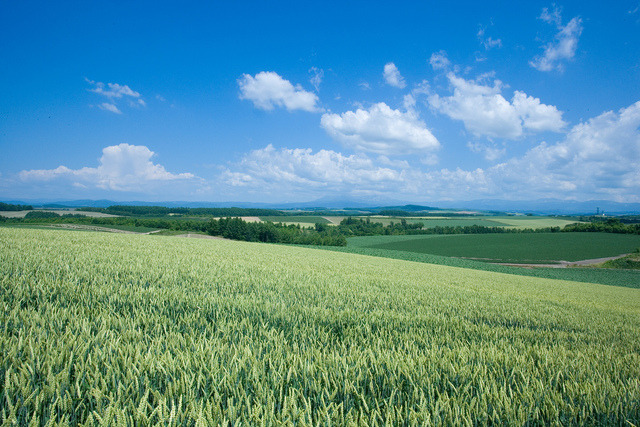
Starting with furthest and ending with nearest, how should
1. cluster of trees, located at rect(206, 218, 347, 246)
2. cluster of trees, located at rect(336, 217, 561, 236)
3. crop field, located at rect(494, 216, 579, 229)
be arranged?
1. crop field, located at rect(494, 216, 579, 229)
2. cluster of trees, located at rect(336, 217, 561, 236)
3. cluster of trees, located at rect(206, 218, 347, 246)

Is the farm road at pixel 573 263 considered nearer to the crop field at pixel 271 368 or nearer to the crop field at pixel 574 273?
the crop field at pixel 574 273

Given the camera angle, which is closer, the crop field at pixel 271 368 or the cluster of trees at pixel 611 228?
the crop field at pixel 271 368

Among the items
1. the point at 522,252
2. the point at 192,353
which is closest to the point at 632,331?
→ the point at 192,353

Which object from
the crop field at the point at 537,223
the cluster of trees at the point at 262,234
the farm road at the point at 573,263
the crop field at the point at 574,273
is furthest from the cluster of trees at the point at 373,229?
the crop field at the point at 574,273

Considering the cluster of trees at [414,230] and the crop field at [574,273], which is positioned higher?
the cluster of trees at [414,230]

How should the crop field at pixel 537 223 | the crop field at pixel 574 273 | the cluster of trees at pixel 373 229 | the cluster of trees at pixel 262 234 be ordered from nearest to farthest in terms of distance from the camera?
the crop field at pixel 574 273 < the cluster of trees at pixel 262 234 < the cluster of trees at pixel 373 229 < the crop field at pixel 537 223

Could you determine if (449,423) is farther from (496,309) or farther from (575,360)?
(496,309)

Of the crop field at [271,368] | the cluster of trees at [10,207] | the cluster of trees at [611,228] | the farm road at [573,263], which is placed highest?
the cluster of trees at [10,207]

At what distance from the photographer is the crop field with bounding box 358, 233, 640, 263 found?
56.8 meters

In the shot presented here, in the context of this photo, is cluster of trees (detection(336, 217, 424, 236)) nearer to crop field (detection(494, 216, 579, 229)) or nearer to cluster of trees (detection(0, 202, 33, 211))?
crop field (detection(494, 216, 579, 229))

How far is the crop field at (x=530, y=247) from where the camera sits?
56.8 metres

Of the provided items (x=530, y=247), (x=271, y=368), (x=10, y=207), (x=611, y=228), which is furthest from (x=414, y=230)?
(x=10, y=207)

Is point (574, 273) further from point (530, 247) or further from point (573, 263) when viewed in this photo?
point (530, 247)

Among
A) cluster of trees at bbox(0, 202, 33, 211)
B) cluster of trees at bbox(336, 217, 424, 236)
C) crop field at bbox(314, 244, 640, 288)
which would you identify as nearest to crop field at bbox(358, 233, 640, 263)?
crop field at bbox(314, 244, 640, 288)
